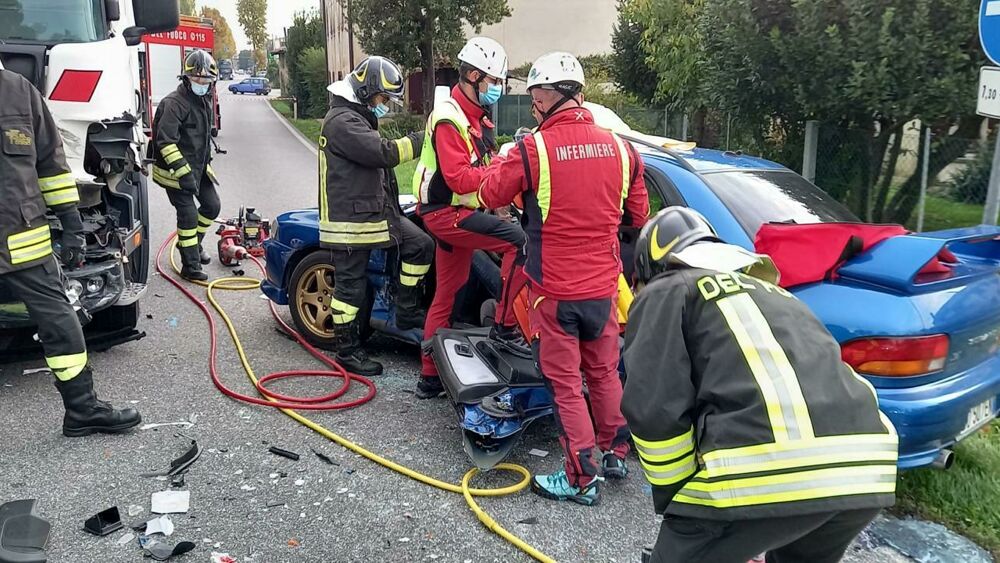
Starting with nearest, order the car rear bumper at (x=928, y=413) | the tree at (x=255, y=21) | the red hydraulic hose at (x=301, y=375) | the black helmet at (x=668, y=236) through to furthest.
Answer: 1. the black helmet at (x=668, y=236)
2. the car rear bumper at (x=928, y=413)
3. the red hydraulic hose at (x=301, y=375)
4. the tree at (x=255, y=21)

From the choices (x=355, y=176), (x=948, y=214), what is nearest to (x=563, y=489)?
(x=355, y=176)

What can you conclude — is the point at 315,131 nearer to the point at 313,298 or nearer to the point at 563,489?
the point at 313,298

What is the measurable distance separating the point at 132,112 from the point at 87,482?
2.70m

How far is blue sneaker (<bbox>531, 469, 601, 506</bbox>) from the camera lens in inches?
142

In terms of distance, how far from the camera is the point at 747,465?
1.96 meters

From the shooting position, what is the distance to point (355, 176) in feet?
16.6

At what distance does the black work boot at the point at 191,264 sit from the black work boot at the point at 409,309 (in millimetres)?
3358

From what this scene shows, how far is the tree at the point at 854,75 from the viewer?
22.8ft

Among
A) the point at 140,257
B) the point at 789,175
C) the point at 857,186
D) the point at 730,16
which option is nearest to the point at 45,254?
the point at 140,257

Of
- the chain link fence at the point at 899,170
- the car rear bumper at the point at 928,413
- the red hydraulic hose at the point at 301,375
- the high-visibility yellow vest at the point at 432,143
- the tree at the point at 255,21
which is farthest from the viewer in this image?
the tree at the point at 255,21

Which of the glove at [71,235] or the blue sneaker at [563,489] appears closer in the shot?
the blue sneaker at [563,489]

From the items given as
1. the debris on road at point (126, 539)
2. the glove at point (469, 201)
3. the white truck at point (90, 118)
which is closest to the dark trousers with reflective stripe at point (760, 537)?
the debris on road at point (126, 539)

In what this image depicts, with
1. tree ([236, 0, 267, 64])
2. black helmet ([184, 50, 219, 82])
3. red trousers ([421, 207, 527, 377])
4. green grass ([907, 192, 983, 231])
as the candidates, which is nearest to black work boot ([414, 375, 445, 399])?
red trousers ([421, 207, 527, 377])

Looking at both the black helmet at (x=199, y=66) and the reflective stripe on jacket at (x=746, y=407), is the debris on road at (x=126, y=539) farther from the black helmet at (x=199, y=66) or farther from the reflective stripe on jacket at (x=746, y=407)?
the black helmet at (x=199, y=66)
